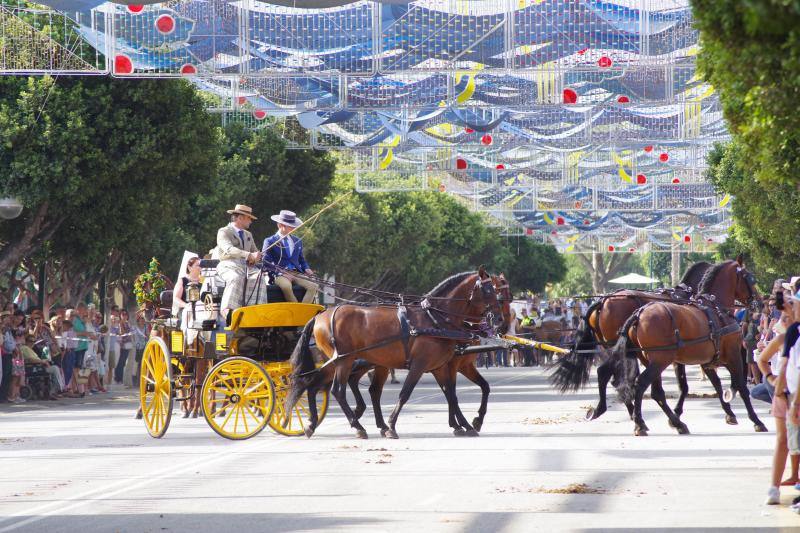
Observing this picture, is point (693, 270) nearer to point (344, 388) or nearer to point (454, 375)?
point (454, 375)

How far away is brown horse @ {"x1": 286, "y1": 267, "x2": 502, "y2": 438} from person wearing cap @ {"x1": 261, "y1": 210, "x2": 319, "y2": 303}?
0.58 meters

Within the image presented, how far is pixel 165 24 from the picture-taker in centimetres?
1839

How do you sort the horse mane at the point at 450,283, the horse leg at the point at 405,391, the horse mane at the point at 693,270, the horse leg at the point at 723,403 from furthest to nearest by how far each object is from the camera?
the horse mane at the point at 693,270, the horse leg at the point at 723,403, the horse mane at the point at 450,283, the horse leg at the point at 405,391

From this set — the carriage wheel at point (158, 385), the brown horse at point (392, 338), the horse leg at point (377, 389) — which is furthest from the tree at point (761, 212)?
the carriage wheel at point (158, 385)

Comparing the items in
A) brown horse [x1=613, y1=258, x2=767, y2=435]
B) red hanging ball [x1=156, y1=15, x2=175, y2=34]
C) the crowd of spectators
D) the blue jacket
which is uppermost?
red hanging ball [x1=156, y1=15, x2=175, y2=34]

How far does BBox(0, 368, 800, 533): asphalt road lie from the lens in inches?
387

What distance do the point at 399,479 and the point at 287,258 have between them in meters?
5.69

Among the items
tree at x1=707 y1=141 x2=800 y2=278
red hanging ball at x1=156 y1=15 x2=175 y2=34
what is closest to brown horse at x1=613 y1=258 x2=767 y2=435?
tree at x1=707 y1=141 x2=800 y2=278

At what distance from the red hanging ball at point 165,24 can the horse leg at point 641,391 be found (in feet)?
25.6

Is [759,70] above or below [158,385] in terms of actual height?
above

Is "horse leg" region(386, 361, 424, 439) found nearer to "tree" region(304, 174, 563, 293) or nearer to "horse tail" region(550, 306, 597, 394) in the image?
"horse tail" region(550, 306, 597, 394)

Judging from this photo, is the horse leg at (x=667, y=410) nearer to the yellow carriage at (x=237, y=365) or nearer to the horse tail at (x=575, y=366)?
the horse tail at (x=575, y=366)

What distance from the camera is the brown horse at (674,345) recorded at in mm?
16688

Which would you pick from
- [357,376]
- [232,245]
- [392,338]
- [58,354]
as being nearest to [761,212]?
[357,376]
